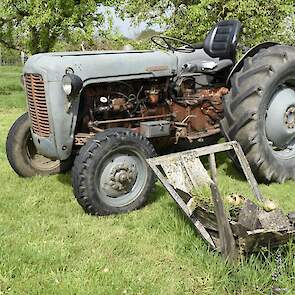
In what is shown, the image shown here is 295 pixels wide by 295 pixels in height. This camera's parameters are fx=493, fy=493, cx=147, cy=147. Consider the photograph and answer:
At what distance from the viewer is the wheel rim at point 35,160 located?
5.33m

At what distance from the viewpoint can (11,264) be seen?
3234 mm

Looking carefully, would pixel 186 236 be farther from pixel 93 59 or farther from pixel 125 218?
pixel 93 59

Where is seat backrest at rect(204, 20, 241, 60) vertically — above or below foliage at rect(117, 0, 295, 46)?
above

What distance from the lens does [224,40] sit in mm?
5613

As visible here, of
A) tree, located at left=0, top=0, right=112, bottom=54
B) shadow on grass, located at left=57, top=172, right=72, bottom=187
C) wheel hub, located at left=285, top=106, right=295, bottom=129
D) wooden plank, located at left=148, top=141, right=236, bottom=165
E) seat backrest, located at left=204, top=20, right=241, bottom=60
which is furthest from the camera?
tree, located at left=0, top=0, right=112, bottom=54

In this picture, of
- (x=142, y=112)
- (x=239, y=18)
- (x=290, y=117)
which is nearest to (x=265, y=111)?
(x=290, y=117)

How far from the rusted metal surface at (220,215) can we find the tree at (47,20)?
971cm

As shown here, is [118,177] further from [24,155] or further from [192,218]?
[24,155]

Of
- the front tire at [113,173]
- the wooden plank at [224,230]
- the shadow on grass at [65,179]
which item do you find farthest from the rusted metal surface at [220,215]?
the shadow on grass at [65,179]

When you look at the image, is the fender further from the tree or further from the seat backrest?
the tree

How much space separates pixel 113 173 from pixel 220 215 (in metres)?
1.47

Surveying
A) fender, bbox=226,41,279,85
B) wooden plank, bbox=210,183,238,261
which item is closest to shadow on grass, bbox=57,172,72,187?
fender, bbox=226,41,279,85

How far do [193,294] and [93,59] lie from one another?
2335mm

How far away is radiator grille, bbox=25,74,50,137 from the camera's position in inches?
174
